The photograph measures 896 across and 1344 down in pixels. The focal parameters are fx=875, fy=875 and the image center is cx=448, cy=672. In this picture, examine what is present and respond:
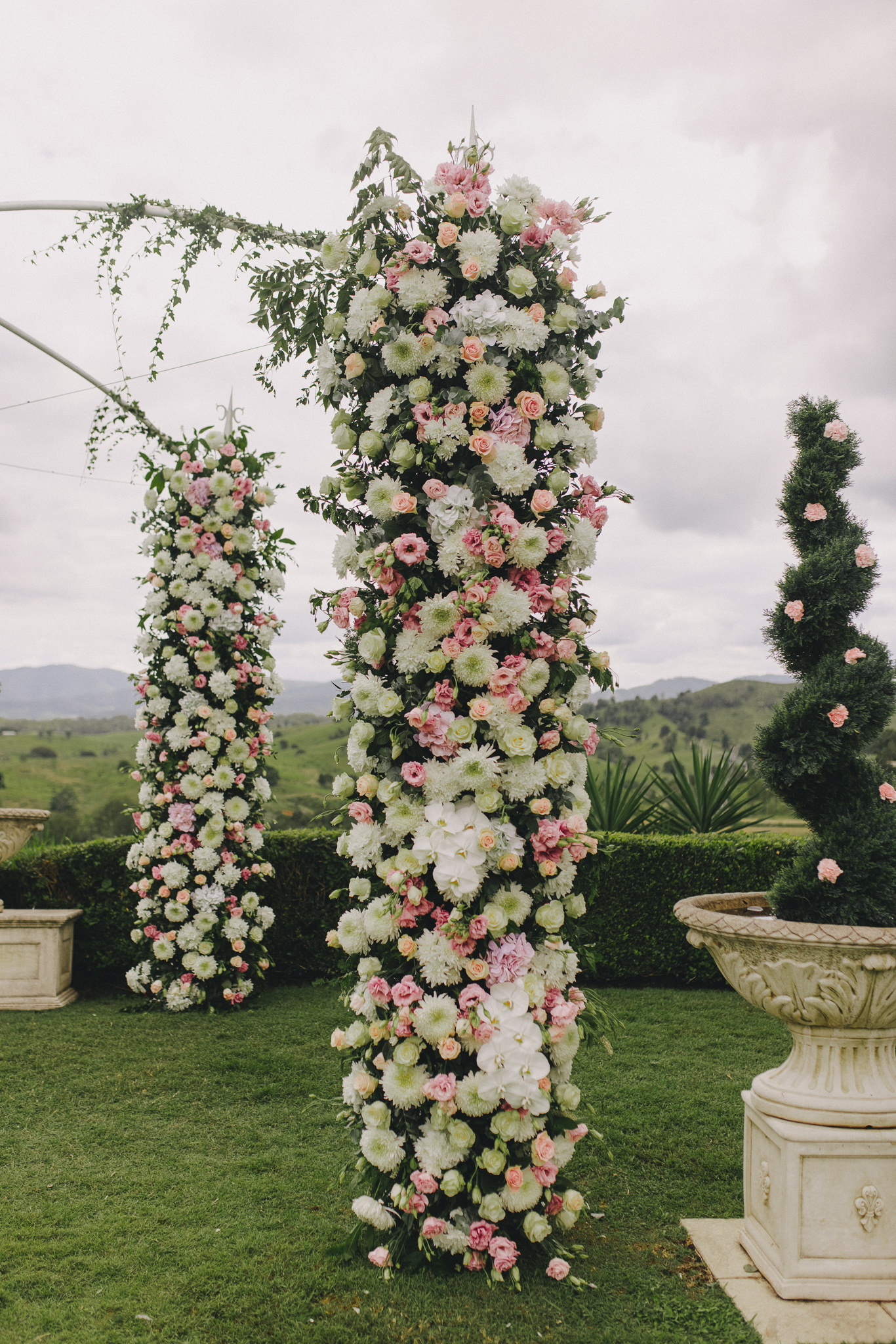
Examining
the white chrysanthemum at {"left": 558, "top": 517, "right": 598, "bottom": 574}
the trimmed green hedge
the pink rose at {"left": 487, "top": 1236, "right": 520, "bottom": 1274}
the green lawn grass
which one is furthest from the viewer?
the trimmed green hedge

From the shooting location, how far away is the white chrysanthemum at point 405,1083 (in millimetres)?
2785

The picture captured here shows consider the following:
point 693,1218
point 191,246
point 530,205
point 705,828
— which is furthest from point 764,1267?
point 191,246

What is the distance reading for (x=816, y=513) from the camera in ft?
10.0

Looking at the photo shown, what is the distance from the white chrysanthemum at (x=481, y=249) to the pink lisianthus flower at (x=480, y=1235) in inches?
121

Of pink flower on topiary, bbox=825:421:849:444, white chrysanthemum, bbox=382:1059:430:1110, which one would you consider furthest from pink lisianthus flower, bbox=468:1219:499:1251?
pink flower on topiary, bbox=825:421:849:444

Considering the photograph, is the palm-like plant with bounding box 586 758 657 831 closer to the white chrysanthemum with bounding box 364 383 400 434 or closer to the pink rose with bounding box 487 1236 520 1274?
the pink rose with bounding box 487 1236 520 1274

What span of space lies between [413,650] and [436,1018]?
1.18 metres

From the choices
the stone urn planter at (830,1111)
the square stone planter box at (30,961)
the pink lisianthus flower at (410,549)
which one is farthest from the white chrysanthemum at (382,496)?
the square stone planter box at (30,961)

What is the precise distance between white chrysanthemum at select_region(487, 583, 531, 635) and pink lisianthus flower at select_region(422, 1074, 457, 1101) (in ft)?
4.67

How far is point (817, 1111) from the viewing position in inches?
107

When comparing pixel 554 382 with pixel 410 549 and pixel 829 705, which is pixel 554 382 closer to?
pixel 410 549

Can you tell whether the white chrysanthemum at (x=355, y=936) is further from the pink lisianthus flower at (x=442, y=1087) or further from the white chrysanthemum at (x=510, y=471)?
the white chrysanthemum at (x=510, y=471)

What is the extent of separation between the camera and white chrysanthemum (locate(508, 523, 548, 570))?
290cm

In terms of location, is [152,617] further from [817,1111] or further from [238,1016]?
[817,1111]
